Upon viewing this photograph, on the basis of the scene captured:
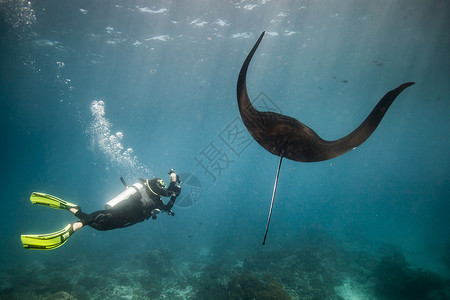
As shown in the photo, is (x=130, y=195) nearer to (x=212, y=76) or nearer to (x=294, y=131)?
(x=294, y=131)

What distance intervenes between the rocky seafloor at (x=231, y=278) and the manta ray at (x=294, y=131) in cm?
751

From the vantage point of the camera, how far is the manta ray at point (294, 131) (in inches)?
99.9

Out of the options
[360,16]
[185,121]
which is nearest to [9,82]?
[185,121]

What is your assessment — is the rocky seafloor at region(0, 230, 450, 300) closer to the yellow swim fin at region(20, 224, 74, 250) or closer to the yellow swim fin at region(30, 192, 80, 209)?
the yellow swim fin at region(30, 192, 80, 209)

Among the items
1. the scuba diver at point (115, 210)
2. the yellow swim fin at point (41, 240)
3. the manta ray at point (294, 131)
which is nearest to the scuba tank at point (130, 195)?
the scuba diver at point (115, 210)

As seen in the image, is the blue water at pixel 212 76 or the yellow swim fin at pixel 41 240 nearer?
the yellow swim fin at pixel 41 240

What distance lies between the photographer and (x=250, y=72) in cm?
2134

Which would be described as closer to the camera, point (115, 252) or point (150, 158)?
point (115, 252)

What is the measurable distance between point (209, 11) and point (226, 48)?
171 inches

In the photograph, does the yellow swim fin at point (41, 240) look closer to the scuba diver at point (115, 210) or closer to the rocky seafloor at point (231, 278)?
the scuba diver at point (115, 210)

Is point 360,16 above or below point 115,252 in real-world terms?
above

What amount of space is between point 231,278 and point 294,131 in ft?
31.7

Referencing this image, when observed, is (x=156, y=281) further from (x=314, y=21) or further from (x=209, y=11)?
(x=314, y=21)

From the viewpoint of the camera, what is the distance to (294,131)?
2711mm
